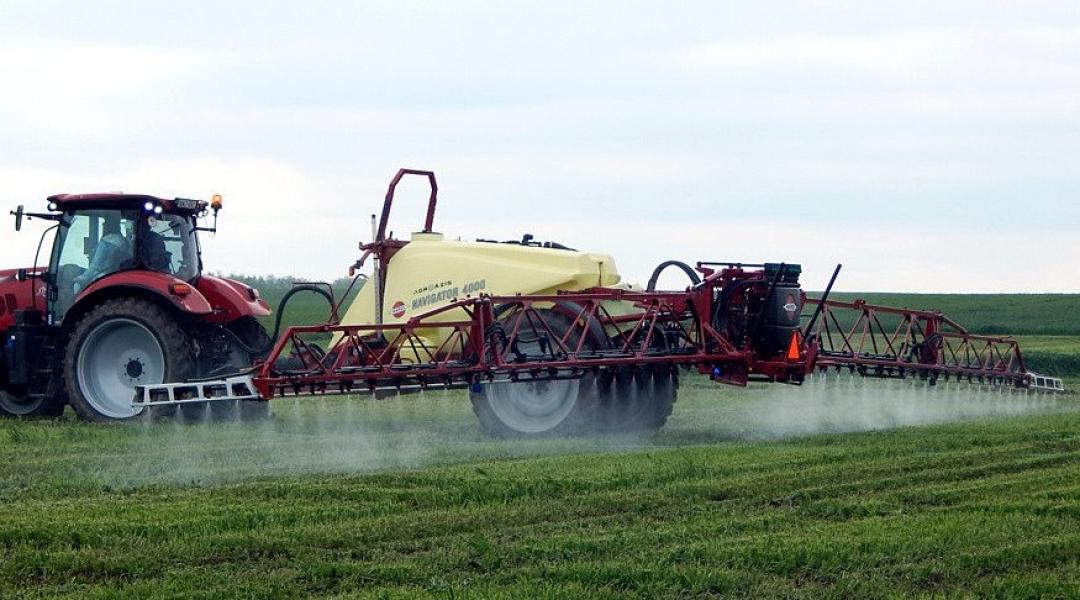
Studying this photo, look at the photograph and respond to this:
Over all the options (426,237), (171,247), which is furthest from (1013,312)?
(171,247)

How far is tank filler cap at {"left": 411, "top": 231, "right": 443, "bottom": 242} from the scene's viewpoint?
16812 millimetres

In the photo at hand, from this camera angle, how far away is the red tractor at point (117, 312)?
16.2 meters

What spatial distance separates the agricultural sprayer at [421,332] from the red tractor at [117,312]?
0.02m

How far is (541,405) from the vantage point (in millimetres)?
15367

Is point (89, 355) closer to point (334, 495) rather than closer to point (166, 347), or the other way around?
point (166, 347)

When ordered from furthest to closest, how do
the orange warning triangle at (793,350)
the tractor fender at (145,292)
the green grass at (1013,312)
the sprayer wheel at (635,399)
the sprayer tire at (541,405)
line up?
the green grass at (1013,312), the tractor fender at (145,292), the sprayer wheel at (635,399), the sprayer tire at (541,405), the orange warning triangle at (793,350)

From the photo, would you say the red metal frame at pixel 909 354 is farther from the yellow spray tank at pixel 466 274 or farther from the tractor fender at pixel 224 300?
the tractor fender at pixel 224 300

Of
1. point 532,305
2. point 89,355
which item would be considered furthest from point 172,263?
point 532,305

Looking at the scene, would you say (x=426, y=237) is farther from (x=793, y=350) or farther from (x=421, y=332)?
(x=793, y=350)

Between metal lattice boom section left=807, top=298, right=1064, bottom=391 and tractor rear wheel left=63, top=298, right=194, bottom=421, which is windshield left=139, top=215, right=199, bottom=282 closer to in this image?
tractor rear wheel left=63, top=298, right=194, bottom=421

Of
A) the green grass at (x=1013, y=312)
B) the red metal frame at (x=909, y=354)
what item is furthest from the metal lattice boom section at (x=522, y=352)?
the green grass at (x=1013, y=312)

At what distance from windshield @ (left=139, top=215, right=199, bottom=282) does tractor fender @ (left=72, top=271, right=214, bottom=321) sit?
329mm

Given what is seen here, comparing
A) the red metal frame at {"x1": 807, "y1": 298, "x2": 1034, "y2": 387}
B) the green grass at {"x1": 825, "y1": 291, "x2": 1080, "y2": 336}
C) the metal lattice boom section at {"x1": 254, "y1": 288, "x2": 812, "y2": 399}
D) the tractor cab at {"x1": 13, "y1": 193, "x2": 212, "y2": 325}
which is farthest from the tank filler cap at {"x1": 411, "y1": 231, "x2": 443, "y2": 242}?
the green grass at {"x1": 825, "y1": 291, "x2": 1080, "y2": 336}

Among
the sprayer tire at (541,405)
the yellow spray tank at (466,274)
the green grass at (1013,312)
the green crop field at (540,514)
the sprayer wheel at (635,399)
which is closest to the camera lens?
the green crop field at (540,514)
